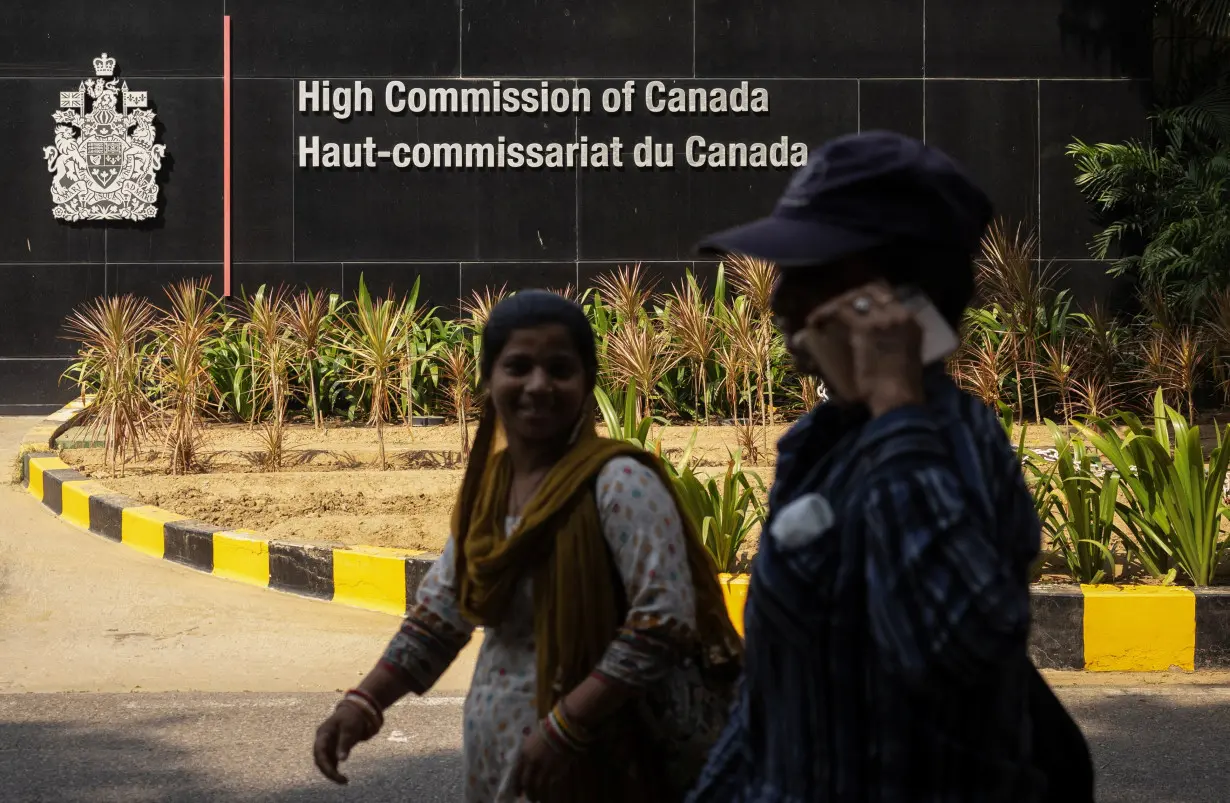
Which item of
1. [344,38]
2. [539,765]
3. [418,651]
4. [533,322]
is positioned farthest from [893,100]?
[539,765]

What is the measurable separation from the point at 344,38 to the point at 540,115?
5.95 ft

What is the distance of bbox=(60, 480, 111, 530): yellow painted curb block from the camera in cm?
864

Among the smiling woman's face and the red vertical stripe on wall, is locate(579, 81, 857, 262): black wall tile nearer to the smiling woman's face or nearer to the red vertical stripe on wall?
the red vertical stripe on wall

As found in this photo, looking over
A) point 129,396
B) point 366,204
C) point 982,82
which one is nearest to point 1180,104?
point 982,82

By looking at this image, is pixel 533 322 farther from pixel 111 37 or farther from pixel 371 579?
pixel 111 37

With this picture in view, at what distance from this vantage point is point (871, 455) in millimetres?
1490

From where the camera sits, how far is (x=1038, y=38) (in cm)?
1405

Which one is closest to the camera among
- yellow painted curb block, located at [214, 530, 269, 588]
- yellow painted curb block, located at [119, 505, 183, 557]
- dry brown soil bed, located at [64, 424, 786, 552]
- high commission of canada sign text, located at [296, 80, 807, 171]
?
yellow painted curb block, located at [214, 530, 269, 588]

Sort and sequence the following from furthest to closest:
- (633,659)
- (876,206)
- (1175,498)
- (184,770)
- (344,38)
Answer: (344,38) < (1175,498) < (184,770) < (633,659) < (876,206)

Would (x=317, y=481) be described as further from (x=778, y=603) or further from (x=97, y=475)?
(x=778, y=603)


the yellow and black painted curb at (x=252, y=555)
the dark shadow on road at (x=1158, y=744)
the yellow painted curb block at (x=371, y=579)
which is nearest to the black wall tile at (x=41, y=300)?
the yellow and black painted curb at (x=252, y=555)

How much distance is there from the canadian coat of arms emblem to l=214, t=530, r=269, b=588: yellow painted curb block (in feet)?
23.8

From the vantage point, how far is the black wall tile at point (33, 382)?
1405 centimetres

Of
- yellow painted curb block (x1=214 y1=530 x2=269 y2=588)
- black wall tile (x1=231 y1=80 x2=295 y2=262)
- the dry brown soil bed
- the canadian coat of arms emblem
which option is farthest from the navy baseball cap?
the canadian coat of arms emblem
